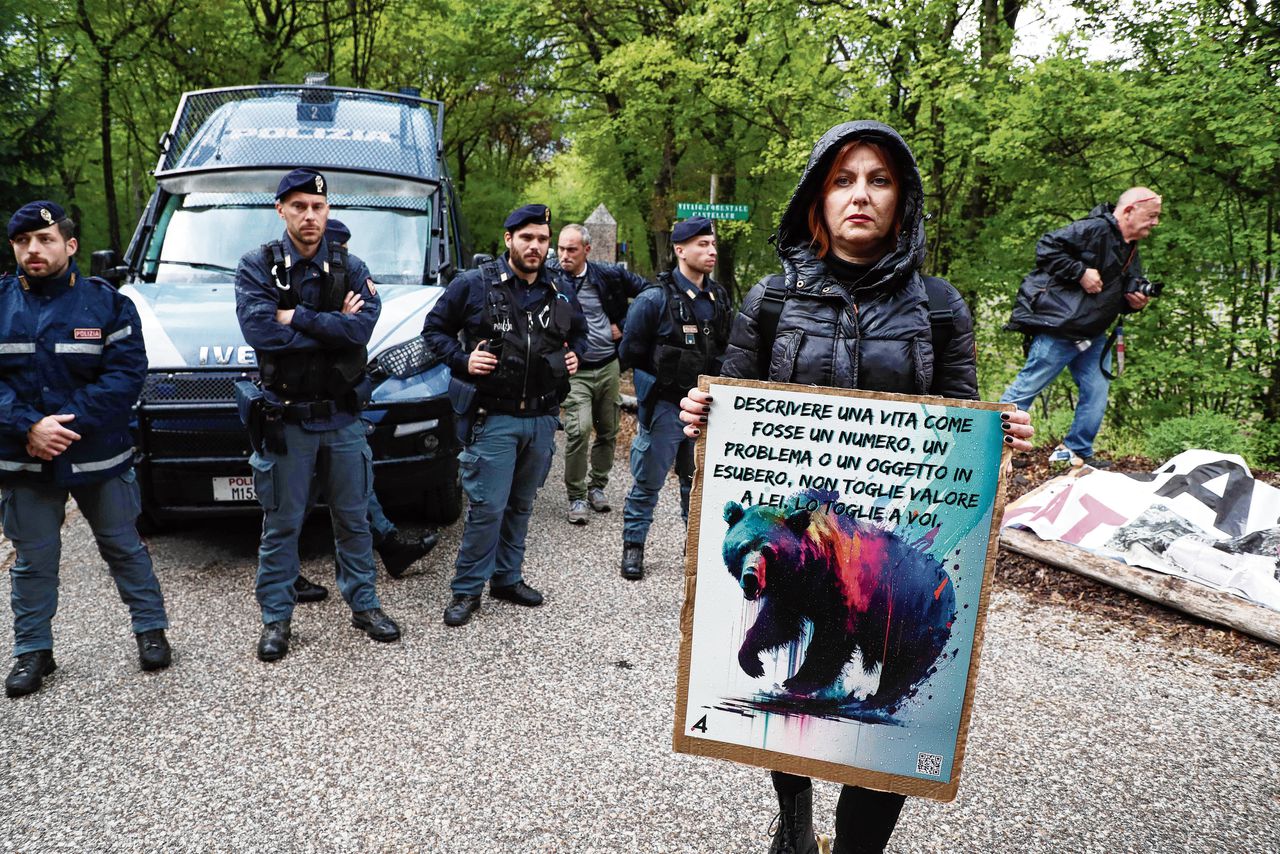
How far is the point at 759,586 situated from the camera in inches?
82.7

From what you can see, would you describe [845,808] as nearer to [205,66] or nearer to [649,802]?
[649,802]

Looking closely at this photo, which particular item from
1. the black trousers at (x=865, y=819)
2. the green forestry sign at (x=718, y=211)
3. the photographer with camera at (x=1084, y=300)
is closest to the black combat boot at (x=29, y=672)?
the black trousers at (x=865, y=819)

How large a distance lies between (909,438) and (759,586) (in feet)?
1.71

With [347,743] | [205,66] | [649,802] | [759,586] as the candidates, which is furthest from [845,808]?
[205,66]

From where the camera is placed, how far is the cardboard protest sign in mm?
2002

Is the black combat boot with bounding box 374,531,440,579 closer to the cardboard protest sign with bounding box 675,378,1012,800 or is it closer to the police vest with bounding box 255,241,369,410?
the police vest with bounding box 255,241,369,410

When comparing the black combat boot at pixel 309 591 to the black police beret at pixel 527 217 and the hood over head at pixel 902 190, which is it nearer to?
the black police beret at pixel 527 217

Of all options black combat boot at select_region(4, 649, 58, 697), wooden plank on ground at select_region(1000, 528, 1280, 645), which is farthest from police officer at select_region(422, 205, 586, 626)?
wooden plank on ground at select_region(1000, 528, 1280, 645)

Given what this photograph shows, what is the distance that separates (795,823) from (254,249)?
4.47 metres

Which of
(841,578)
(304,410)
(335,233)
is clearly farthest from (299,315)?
(841,578)

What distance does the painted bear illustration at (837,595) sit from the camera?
2023mm

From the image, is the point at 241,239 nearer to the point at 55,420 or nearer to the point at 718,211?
the point at 55,420

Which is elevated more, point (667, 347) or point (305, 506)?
point (667, 347)

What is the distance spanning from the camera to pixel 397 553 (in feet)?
16.5
